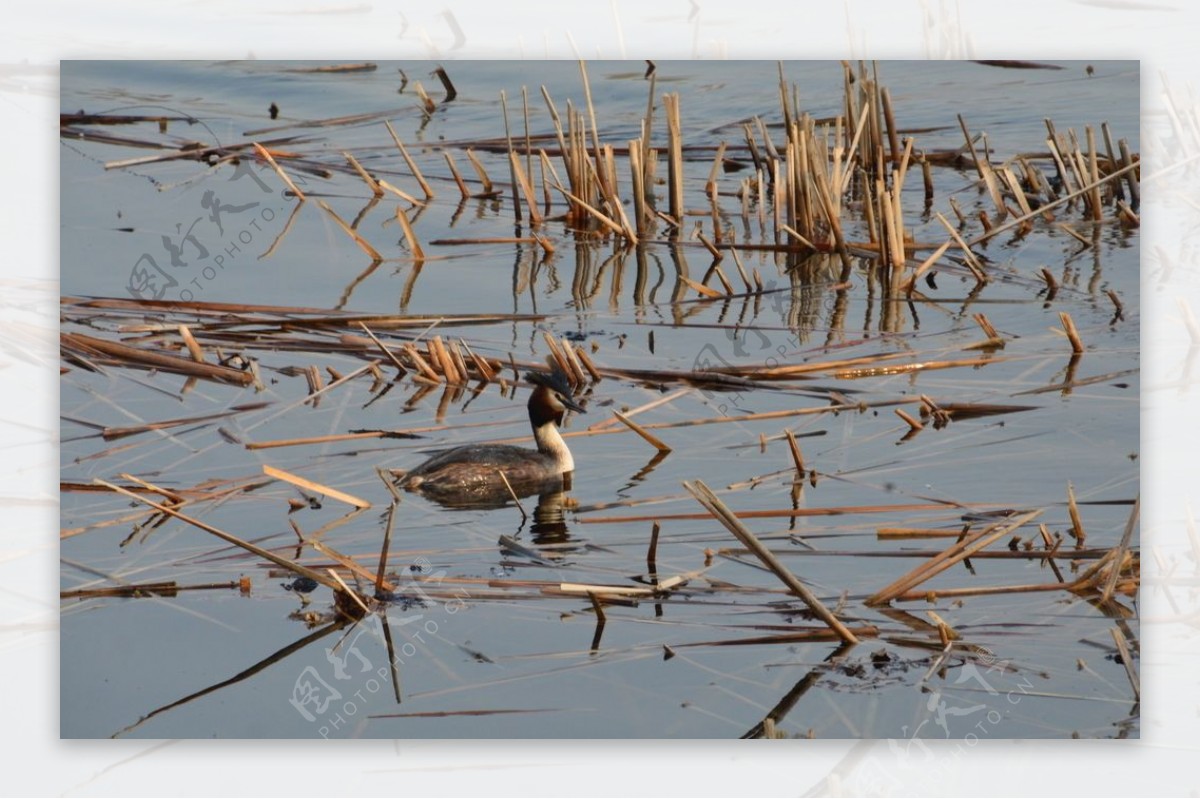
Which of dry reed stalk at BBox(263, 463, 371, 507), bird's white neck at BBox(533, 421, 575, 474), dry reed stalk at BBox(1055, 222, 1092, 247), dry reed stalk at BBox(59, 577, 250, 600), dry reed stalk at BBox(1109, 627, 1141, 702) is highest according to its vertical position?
dry reed stalk at BBox(1055, 222, 1092, 247)

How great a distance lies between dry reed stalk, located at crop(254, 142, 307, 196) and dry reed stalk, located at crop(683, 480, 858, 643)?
9.99 feet

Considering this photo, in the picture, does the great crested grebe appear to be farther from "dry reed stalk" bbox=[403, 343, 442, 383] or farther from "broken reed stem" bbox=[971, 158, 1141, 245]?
"broken reed stem" bbox=[971, 158, 1141, 245]

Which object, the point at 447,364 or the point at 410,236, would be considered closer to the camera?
the point at 447,364

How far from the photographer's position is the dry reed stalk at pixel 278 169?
8055mm

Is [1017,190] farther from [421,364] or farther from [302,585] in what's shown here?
[302,585]

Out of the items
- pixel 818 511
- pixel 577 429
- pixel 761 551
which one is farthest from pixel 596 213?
pixel 761 551

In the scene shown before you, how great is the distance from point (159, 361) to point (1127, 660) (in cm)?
383

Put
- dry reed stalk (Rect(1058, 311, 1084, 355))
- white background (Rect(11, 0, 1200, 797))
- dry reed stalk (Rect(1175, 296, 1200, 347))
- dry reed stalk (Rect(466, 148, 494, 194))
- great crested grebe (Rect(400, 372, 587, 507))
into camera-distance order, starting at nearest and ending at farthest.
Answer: white background (Rect(11, 0, 1200, 797)) < dry reed stalk (Rect(1175, 296, 1200, 347)) < great crested grebe (Rect(400, 372, 587, 507)) < dry reed stalk (Rect(1058, 311, 1084, 355)) < dry reed stalk (Rect(466, 148, 494, 194))

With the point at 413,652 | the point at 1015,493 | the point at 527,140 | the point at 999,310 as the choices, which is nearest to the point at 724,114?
the point at 527,140

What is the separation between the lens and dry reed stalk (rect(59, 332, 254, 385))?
750 centimetres

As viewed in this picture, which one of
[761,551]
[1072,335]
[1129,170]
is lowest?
[761,551]

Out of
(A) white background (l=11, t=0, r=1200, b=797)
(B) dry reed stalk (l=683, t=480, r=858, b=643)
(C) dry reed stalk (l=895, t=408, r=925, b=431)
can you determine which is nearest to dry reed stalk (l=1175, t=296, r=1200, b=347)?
(A) white background (l=11, t=0, r=1200, b=797)

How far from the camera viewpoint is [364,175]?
8328 millimetres

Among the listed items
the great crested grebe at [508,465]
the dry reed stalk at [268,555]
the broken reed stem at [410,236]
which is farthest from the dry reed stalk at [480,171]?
the dry reed stalk at [268,555]
